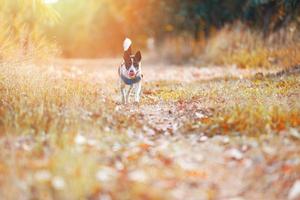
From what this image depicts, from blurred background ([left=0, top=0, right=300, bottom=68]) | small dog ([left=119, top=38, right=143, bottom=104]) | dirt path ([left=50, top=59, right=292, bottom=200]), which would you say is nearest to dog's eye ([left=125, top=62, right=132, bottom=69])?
small dog ([left=119, top=38, right=143, bottom=104])

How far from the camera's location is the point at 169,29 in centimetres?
2695

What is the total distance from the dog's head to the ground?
1.77 ft

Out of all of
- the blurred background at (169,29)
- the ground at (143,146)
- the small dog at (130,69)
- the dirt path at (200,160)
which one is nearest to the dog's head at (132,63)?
the small dog at (130,69)

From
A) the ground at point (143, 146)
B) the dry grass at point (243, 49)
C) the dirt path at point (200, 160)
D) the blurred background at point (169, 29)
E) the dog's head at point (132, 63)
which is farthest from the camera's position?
the dry grass at point (243, 49)

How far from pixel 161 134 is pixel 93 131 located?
1.10 meters

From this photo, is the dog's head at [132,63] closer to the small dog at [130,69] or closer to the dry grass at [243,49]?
the small dog at [130,69]

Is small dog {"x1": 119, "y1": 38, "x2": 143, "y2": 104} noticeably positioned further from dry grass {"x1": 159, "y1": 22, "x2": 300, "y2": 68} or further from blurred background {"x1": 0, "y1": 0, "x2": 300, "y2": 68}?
dry grass {"x1": 159, "y1": 22, "x2": 300, "y2": 68}

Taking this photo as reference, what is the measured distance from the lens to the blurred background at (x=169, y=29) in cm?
1314

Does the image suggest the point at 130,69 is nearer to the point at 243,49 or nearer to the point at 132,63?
the point at 132,63

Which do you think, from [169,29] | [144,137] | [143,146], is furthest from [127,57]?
[169,29]

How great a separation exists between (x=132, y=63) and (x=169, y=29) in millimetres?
17586

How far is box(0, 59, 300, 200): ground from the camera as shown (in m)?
5.47

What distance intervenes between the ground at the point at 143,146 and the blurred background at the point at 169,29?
2920 mm

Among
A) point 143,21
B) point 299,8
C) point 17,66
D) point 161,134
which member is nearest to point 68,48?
point 143,21
